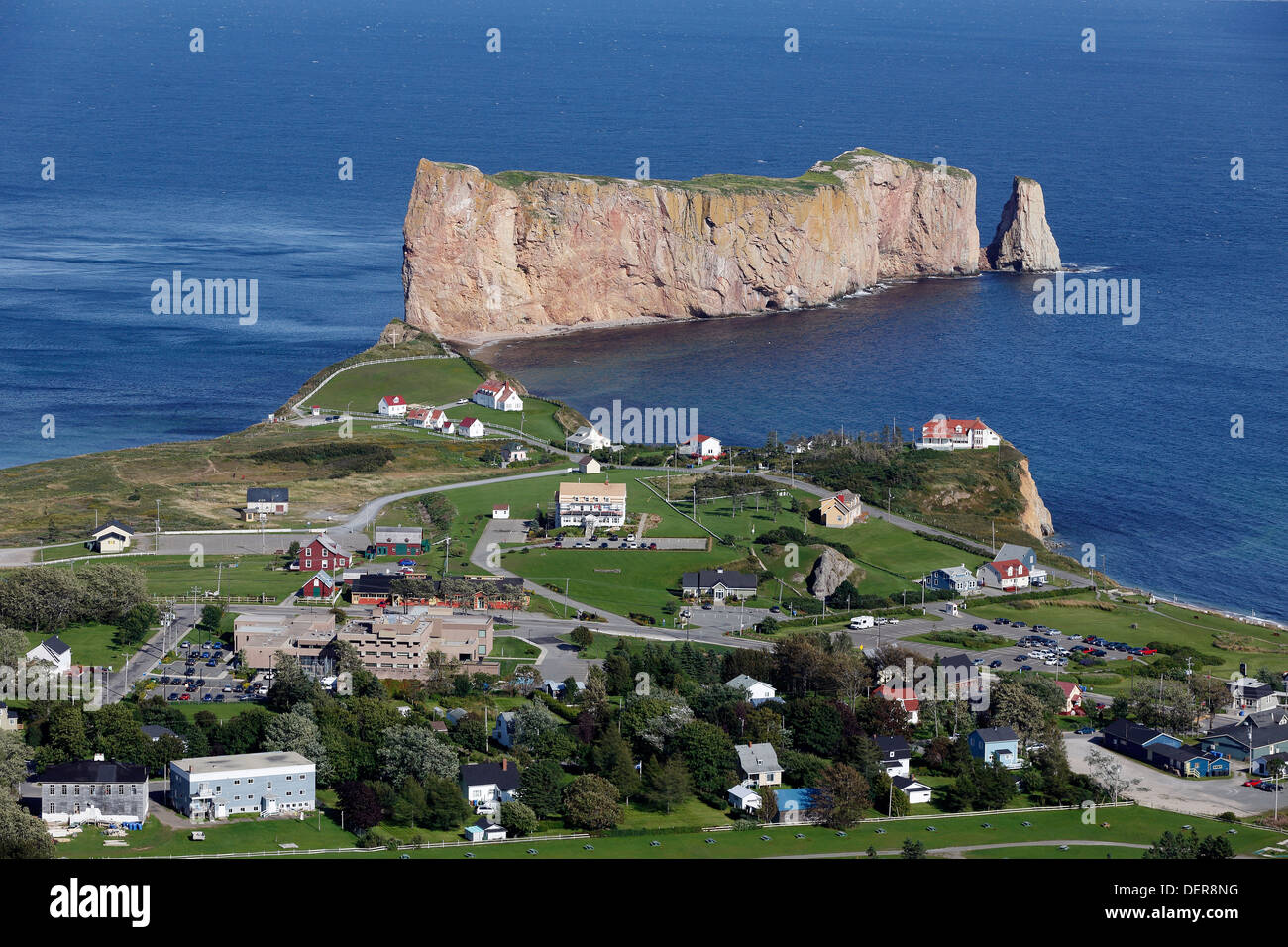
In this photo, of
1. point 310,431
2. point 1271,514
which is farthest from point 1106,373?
point 310,431

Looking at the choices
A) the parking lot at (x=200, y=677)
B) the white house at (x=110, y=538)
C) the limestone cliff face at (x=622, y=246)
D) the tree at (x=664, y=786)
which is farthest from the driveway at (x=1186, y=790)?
the limestone cliff face at (x=622, y=246)

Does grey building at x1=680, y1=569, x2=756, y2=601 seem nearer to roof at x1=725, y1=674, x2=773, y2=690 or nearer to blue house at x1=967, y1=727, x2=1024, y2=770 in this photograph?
roof at x1=725, y1=674, x2=773, y2=690

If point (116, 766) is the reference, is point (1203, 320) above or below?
above

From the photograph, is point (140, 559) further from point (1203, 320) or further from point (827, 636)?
point (1203, 320)

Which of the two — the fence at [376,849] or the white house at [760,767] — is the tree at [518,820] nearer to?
the fence at [376,849]

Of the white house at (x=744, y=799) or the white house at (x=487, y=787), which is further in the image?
the white house at (x=744, y=799)

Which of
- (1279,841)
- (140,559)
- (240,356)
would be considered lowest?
(1279,841)

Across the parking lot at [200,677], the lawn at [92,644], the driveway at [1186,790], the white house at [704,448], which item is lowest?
the driveway at [1186,790]
